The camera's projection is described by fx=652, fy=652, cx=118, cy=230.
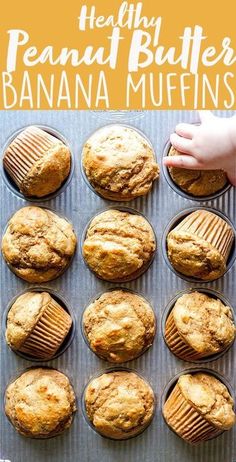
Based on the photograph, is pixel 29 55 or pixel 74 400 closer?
pixel 29 55

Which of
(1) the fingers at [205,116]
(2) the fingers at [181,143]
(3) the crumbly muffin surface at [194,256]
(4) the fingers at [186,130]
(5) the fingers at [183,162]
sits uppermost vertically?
(1) the fingers at [205,116]

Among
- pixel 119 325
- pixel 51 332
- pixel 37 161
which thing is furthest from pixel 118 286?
pixel 37 161

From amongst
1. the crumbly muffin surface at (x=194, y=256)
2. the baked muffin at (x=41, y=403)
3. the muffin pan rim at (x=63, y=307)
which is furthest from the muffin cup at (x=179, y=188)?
the baked muffin at (x=41, y=403)

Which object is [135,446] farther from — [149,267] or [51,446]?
[149,267]

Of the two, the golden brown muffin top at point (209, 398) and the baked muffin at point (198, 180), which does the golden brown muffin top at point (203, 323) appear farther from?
the baked muffin at point (198, 180)

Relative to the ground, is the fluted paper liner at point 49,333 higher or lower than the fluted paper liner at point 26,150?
lower

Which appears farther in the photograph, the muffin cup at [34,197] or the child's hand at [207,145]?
the muffin cup at [34,197]

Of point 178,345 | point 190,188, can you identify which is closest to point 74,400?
point 178,345
